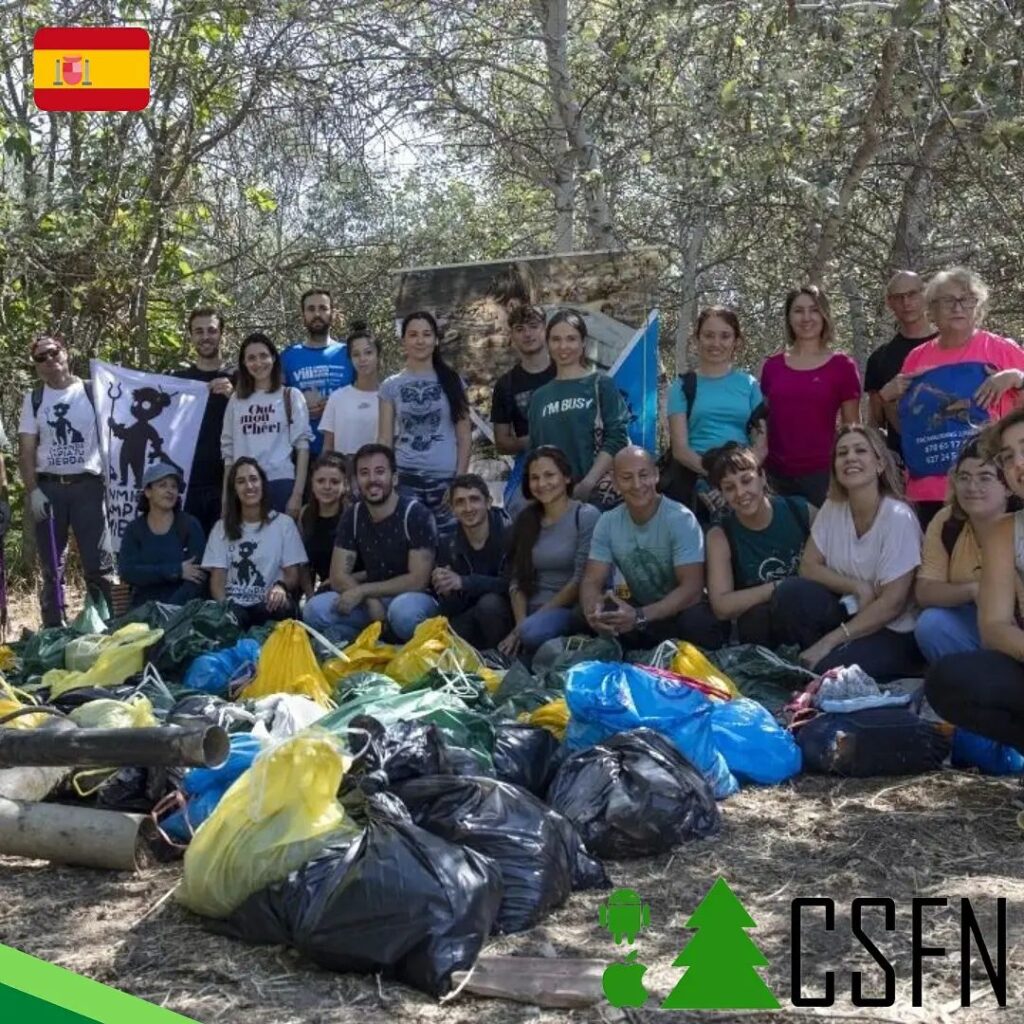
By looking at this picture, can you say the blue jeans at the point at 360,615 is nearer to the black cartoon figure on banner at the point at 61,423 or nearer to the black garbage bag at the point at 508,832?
the black cartoon figure on banner at the point at 61,423

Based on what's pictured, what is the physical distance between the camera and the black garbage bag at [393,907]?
11.5 ft

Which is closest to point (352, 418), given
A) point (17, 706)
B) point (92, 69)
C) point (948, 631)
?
point (17, 706)

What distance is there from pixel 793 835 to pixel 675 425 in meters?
2.83

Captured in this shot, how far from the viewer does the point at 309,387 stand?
838cm

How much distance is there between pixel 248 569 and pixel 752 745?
335cm

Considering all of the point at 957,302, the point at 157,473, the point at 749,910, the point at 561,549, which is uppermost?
the point at 957,302

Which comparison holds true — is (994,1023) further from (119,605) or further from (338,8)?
(338,8)

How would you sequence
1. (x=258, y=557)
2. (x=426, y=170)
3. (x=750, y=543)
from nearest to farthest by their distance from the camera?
(x=750, y=543), (x=258, y=557), (x=426, y=170)

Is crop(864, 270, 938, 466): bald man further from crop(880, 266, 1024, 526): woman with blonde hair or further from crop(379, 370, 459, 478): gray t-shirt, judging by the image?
crop(379, 370, 459, 478): gray t-shirt

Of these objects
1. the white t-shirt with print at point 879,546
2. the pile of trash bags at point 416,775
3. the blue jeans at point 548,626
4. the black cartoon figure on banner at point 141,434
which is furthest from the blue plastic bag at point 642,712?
the black cartoon figure on banner at point 141,434

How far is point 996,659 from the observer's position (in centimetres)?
466

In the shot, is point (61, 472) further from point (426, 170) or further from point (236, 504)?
point (426, 170)

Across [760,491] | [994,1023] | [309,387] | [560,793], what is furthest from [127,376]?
[994,1023]

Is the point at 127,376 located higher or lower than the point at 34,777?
higher
